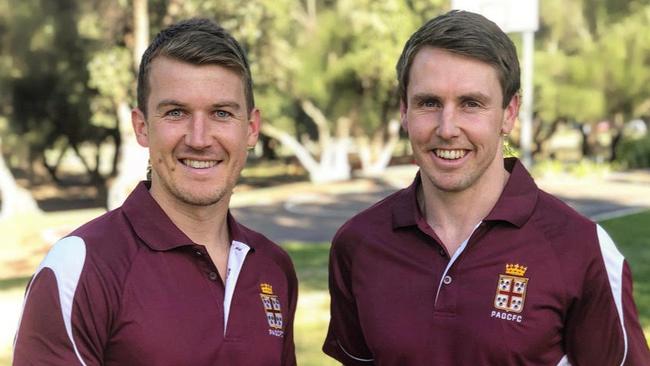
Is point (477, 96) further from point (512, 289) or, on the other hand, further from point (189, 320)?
point (189, 320)

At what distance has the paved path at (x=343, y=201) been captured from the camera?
1888 cm

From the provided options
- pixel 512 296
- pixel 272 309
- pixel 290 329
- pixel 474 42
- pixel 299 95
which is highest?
pixel 474 42

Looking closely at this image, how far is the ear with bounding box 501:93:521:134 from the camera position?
10.5 ft

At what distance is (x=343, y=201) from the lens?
80.5 feet

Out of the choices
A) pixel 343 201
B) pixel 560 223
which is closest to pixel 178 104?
pixel 560 223

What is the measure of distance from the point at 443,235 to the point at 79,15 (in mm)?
28895

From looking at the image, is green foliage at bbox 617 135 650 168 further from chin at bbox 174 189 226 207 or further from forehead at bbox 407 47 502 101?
chin at bbox 174 189 226 207

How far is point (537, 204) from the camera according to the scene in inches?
126

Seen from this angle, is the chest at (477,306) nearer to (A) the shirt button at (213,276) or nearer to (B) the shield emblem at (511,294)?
(B) the shield emblem at (511,294)

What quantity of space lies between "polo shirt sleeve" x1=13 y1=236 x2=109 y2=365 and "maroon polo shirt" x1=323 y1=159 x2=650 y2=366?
1.10m

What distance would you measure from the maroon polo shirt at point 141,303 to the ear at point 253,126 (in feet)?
1.39

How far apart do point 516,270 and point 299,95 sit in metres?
30.9

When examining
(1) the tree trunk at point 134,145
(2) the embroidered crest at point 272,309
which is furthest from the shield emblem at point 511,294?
(1) the tree trunk at point 134,145

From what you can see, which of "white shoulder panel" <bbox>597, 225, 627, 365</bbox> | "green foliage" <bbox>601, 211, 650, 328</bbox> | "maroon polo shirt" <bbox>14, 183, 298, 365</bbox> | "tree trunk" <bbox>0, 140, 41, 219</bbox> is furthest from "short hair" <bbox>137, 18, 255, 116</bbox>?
"tree trunk" <bbox>0, 140, 41, 219</bbox>
